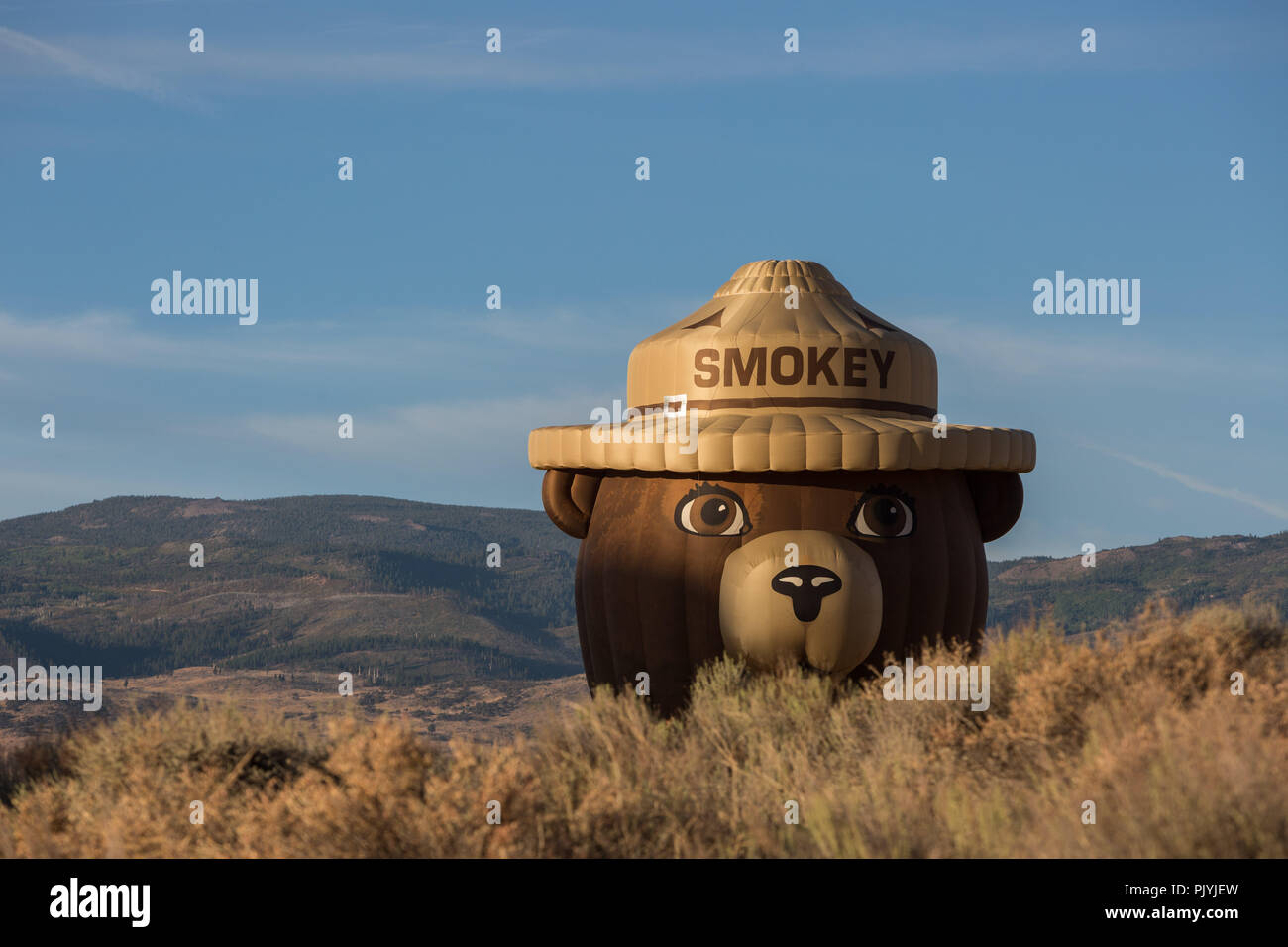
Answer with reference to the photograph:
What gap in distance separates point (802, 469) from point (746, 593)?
89cm

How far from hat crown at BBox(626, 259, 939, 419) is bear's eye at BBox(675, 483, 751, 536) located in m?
0.71

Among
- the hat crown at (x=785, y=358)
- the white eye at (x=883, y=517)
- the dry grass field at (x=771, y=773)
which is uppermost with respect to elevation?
the hat crown at (x=785, y=358)

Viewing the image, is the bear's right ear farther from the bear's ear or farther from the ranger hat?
the bear's ear

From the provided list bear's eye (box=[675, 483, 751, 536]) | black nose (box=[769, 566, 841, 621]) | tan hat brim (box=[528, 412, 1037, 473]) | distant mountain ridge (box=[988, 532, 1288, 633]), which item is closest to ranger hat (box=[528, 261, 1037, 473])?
tan hat brim (box=[528, 412, 1037, 473])

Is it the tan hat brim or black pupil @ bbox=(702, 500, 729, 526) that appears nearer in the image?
the tan hat brim

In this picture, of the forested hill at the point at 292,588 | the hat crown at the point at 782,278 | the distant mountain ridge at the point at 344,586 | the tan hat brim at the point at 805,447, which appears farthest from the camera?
the forested hill at the point at 292,588

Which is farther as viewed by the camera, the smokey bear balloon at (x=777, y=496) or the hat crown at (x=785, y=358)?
the hat crown at (x=785, y=358)

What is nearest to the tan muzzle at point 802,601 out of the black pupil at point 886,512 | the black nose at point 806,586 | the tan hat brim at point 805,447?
the black nose at point 806,586

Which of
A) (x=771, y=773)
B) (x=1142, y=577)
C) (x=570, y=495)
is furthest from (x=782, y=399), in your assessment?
(x=1142, y=577)

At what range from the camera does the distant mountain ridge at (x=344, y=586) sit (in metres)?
52.8

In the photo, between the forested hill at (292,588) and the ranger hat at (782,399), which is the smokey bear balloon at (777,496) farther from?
the forested hill at (292,588)

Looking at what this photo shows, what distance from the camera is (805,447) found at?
9.17 m

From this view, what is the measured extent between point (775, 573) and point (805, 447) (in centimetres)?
83

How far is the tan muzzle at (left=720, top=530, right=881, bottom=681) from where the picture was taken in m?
9.20
